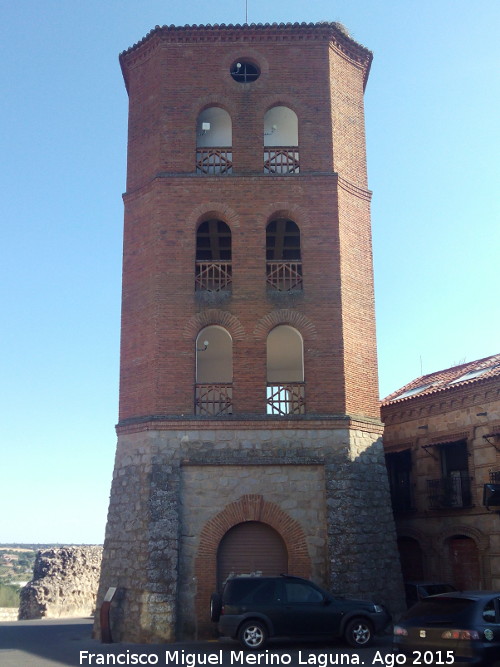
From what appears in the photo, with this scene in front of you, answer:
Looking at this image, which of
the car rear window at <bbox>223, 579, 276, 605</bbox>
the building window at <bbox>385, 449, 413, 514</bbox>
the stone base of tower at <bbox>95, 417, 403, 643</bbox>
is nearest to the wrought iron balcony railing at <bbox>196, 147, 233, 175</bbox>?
the stone base of tower at <bbox>95, 417, 403, 643</bbox>

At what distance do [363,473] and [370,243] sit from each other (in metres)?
6.44

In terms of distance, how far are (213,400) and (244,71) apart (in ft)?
31.7

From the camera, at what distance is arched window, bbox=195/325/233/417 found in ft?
64.0

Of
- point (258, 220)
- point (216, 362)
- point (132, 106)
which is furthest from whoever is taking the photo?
point (216, 362)

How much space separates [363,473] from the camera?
19188mm

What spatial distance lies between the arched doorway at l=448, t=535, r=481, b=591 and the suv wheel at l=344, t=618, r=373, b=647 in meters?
6.62

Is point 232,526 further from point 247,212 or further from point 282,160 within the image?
point 282,160

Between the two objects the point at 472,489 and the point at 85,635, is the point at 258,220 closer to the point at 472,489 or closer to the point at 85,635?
the point at 472,489

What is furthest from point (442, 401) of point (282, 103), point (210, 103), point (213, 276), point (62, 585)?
point (62, 585)

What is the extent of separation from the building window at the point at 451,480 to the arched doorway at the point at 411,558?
5.66 feet

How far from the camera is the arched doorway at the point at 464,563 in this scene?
21.4m

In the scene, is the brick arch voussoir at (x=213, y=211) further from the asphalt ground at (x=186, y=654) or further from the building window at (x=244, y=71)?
the asphalt ground at (x=186, y=654)

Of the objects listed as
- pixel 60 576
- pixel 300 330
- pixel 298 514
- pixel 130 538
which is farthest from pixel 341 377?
pixel 60 576

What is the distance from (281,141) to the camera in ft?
75.7
